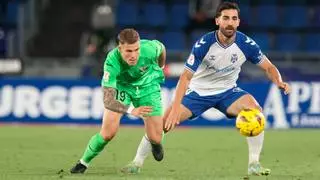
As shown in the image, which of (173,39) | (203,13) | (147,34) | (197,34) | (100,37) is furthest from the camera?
(173,39)

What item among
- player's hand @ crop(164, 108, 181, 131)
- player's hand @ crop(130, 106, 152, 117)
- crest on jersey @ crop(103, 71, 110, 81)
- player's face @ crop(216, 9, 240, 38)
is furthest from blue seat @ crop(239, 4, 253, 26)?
player's hand @ crop(130, 106, 152, 117)

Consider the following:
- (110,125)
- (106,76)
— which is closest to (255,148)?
(110,125)

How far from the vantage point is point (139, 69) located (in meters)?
10.2

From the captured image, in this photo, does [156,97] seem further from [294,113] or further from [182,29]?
[182,29]

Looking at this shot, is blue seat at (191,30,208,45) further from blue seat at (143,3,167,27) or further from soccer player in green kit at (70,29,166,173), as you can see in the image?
soccer player in green kit at (70,29,166,173)

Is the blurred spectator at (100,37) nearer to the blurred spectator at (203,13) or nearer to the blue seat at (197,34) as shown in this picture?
the blurred spectator at (203,13)

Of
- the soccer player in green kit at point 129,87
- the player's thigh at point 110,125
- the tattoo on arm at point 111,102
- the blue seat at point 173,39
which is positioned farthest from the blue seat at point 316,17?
the tattoo on arm at point 111,102

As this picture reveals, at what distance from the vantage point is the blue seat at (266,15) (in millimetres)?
23562

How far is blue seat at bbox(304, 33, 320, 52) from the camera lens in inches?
910

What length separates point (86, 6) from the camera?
2367 cm

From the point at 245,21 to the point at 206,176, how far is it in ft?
43.6

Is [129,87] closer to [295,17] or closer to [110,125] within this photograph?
[110,125]

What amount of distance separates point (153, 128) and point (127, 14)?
13327 millimetres

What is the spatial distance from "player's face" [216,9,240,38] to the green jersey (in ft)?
2.64
